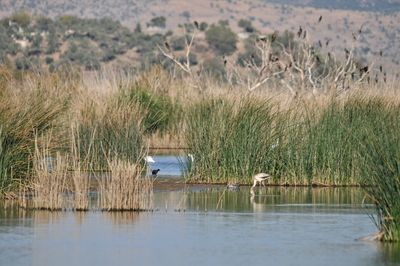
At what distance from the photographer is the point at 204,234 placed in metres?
15.7

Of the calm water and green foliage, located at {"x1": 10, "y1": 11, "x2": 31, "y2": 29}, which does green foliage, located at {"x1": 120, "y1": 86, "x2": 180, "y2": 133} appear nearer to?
the calm water

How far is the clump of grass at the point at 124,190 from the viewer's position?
1730 centimetres

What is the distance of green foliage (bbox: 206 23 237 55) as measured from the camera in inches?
3103

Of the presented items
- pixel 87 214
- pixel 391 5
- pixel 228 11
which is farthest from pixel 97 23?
pixel 87 214

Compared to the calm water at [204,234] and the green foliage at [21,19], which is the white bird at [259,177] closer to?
the calm water at [204,234]

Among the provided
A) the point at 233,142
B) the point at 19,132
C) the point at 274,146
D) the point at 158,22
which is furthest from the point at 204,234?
the point at 158,22

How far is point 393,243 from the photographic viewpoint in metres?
14.6

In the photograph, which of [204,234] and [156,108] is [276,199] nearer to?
[204,234]

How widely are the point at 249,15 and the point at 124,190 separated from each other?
8587cm

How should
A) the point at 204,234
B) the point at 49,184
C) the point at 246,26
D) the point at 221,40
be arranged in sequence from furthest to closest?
the point at 246,26, the point at 221,40, the point at 49,184, the point at 204,234

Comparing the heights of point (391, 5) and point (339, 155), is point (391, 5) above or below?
above

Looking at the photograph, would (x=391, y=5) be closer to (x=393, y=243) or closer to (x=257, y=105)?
(x=257, y=105)

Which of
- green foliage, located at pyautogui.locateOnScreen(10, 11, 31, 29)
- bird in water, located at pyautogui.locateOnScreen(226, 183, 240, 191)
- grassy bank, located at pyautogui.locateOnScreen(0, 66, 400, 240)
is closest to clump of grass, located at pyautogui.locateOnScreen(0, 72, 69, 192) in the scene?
grassy bank, located at pyautogui.locateOnScreen(0, 66, 400, 240)

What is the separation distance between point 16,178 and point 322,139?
5.97 meters
